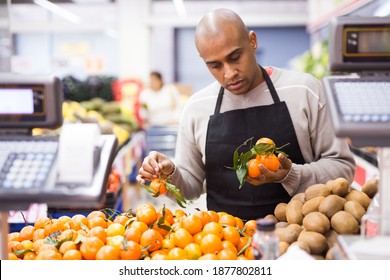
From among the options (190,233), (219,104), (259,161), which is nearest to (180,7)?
(219,104)

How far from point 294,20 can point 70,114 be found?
30.9ft

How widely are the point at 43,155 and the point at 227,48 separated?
1.14 metres

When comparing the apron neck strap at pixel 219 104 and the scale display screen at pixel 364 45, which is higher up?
the scale display screen at pixel 364 45

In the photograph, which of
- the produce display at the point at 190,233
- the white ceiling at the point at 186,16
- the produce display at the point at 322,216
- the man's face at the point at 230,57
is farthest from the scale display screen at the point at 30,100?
the white ceiling at the point at 186,16

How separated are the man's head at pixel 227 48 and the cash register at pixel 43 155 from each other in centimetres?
98

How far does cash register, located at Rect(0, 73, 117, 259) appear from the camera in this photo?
1.37m

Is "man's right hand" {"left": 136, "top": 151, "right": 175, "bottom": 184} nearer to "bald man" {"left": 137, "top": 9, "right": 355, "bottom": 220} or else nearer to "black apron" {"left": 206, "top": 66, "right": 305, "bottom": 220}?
"bald man" {"left": 137, "top": 9, "right": 355, "bottom": 220}

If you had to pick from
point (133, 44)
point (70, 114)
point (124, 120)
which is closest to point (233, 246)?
point (70, 114)

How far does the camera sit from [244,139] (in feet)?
8.68

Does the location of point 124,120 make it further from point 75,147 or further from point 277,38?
point 277,38

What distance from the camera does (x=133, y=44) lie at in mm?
13797

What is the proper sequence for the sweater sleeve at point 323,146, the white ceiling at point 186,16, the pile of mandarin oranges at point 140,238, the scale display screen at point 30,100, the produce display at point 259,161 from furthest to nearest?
the white ceiling at point 186,16, the sweater sleeve at point 323,146, the produce display at point 259,161, the pile of mandarin oranges at point 140,238, the scale display screen at point 30,100

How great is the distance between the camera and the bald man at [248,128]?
242cm

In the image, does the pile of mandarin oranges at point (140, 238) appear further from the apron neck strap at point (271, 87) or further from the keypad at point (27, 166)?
the apron neck strap at point (271, 87)
